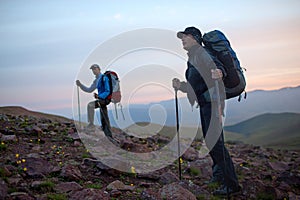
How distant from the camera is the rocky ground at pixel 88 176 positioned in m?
7.16

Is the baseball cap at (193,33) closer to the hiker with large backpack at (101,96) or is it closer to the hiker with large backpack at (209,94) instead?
the hiker with large backpack at (209,94)

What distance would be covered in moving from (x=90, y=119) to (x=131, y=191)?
6264 mm

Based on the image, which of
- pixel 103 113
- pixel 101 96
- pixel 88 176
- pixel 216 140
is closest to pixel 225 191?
pixel 216 140

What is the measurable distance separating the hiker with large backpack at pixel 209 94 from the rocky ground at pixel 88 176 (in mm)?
666

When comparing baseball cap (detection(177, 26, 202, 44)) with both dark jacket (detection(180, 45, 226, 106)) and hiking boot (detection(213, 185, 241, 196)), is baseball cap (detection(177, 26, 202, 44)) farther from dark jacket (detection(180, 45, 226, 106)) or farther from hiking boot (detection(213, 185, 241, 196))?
hiking boot (detection(213, 185, 241, 196))

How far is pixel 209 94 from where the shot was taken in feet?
25.0

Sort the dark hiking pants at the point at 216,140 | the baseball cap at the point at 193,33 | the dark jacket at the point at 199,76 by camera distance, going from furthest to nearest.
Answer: the baseball cap at the point at 193,33 → the dark hiking pants at the point at 216,140 → the dark jacket at the point at 199,76

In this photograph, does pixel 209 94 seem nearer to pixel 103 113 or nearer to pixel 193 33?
pixel 193 33

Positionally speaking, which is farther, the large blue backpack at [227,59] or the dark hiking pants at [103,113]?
the dark hiking pants at [103,113]

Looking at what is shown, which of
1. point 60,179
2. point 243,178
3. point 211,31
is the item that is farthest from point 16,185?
point 243,178

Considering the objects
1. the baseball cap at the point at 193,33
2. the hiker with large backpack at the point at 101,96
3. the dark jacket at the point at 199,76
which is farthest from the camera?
A: the hiker with large backpack at the point at 101,96

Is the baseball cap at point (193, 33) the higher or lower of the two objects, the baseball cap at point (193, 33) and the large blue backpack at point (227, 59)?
the higher

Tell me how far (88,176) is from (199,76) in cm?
351

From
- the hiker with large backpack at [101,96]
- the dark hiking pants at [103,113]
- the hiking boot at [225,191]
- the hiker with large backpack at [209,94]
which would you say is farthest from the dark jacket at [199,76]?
the dark hiking pants at [103,113]
